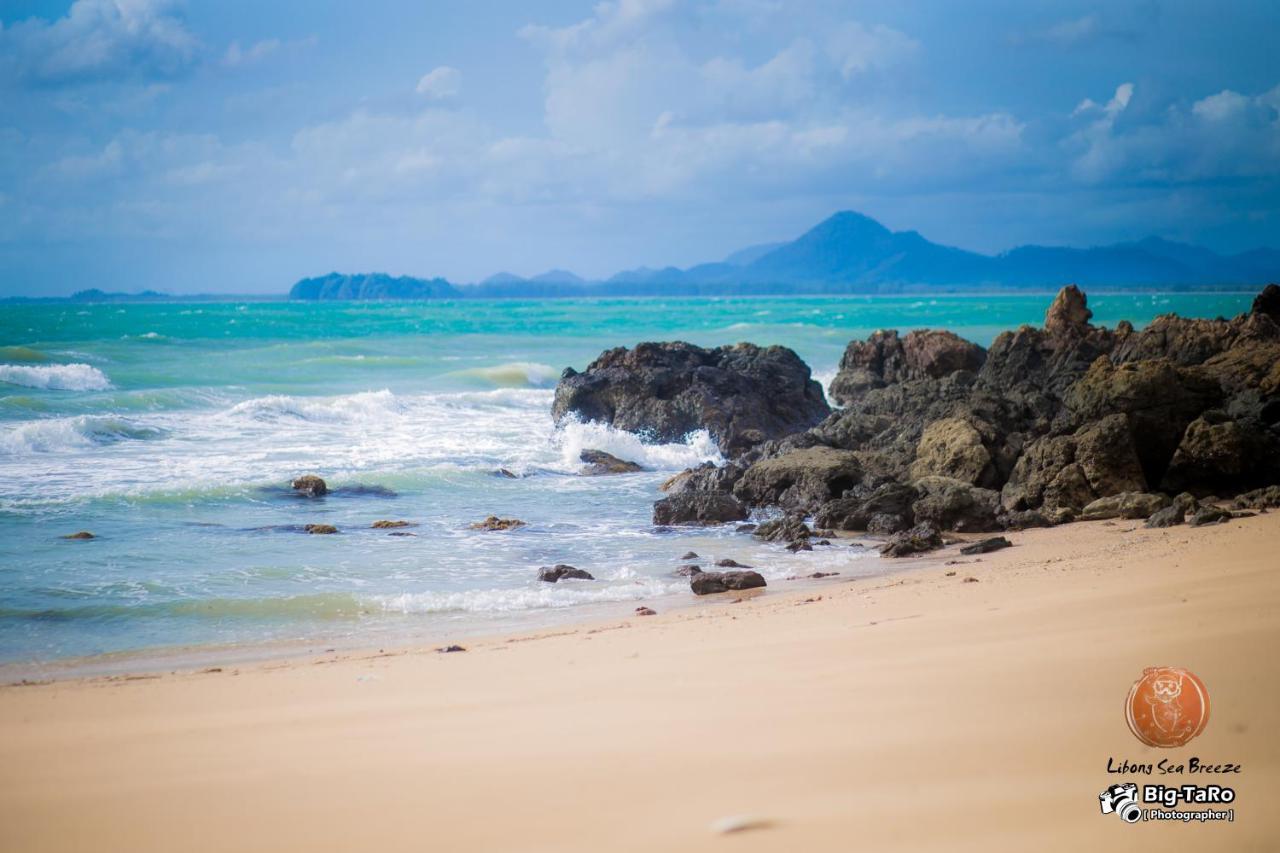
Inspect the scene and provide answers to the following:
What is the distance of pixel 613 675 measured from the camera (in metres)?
4.92

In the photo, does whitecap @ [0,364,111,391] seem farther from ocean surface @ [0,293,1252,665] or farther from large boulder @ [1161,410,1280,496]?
large boulder @ [1161,410,1280,496]

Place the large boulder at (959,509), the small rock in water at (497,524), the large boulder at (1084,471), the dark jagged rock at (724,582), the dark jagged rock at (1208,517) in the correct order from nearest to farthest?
the dark jagged rock at (724,582) < the dark jagged rock at (1208,517) < the large boulder at (959,509) < the large boulder at (1084,471) < the small rock in water at (497,524)

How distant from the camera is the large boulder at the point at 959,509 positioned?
10.5 metres

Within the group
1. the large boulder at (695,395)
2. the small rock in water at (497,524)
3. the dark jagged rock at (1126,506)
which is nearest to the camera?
the dark jagged rock at (1126,506)

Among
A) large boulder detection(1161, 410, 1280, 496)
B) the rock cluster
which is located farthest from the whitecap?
large boulder detection(1161, 410, 1280, 496)

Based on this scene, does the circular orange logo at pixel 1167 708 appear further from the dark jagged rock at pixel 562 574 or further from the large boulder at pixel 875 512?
the large boulder at pixel 875 512

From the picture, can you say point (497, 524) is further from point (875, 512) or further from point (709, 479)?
point (875, 512)

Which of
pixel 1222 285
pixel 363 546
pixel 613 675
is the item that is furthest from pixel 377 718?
pixel 1222 285

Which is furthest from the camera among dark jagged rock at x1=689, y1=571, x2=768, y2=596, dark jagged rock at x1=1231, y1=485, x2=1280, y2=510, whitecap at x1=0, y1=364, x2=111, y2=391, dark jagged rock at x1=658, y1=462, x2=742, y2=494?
whitecap at x1=0, y1=364, x2=111, y2=391

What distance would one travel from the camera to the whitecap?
2895 cm

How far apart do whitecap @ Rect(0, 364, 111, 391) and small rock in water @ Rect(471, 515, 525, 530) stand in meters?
21.8

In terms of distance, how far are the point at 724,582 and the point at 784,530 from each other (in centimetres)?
254

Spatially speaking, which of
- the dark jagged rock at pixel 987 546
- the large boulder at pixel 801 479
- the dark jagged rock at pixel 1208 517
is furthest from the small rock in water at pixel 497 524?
the dark jagged rock at pixel 1208 517

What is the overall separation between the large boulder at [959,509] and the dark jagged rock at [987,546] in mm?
1135
